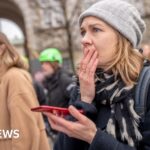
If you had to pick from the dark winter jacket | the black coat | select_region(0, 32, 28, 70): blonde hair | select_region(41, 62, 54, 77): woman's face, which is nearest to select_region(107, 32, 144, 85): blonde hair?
the black coat

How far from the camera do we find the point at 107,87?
2.22m

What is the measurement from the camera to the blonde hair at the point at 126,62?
221 cm

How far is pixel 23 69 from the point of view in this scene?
3902 mm

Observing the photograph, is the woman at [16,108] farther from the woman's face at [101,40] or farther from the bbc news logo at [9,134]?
the woman's face at [101,40]

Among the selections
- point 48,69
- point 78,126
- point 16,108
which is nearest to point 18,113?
point 16,108

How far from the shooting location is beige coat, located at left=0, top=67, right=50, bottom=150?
3543 mm

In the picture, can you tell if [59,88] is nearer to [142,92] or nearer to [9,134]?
[9,134]

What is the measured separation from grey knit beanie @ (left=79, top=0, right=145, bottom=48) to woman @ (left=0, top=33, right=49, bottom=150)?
1.33 meters

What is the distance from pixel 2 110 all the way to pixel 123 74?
1.54 meters

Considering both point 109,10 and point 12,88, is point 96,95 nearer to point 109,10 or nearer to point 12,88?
point 109,10

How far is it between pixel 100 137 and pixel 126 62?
1.14 ft

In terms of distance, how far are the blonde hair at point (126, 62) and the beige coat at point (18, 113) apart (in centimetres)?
145

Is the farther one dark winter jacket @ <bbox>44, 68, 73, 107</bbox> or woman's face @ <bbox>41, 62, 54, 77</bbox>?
woman's face @ <bbox>41, 62, 54, 77</bbox>

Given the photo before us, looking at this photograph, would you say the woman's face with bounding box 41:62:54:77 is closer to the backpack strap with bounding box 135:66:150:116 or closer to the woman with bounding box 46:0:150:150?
the woman with bounding box 46:0:150:150
